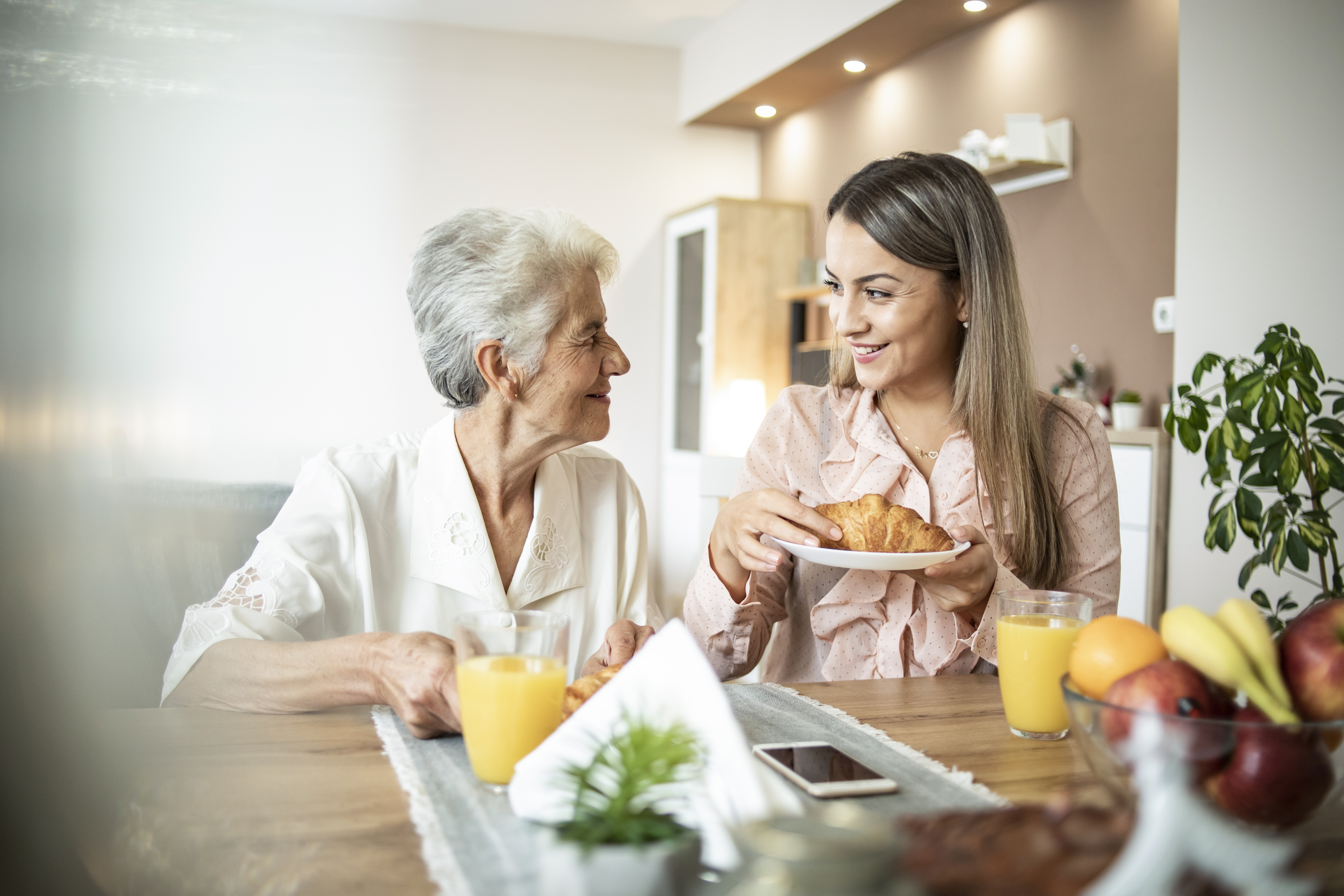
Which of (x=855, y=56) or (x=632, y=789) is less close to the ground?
(x=855, y=56)

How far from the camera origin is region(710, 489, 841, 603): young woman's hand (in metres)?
1.23

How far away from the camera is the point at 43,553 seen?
72cm

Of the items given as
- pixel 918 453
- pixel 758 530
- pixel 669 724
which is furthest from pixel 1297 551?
pixel 669 724

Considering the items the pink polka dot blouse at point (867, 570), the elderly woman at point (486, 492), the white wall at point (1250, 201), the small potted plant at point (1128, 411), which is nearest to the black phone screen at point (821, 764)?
the elderly woman at point (486, 492)

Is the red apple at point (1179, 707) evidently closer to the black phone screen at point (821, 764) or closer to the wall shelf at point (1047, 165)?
the black phone screen at point (821, 764)

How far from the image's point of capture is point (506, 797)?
29.7 inches

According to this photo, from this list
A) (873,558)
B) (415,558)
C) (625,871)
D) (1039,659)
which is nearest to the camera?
(625,871)

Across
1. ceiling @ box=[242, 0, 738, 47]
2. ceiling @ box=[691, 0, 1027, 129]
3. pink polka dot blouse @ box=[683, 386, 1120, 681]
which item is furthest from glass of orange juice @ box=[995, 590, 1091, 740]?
ceiling @ box=[242, 0, 738, 47]

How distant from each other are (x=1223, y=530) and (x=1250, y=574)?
0.13 m

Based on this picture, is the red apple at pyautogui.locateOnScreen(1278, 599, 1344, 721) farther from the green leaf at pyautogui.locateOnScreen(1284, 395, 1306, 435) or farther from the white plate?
the green leaf at pyautogui.locateOnScreen(1284, 395, 1306, 435)

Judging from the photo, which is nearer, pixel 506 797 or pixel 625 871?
pixel 625 871

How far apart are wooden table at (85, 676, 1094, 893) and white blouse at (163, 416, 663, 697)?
200mm

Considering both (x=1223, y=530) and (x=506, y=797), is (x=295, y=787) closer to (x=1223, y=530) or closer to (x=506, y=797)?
(x=506, y=797)

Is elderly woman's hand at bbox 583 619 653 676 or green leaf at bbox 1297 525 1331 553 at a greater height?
green leaf at bbox 1297 525 1331 553
